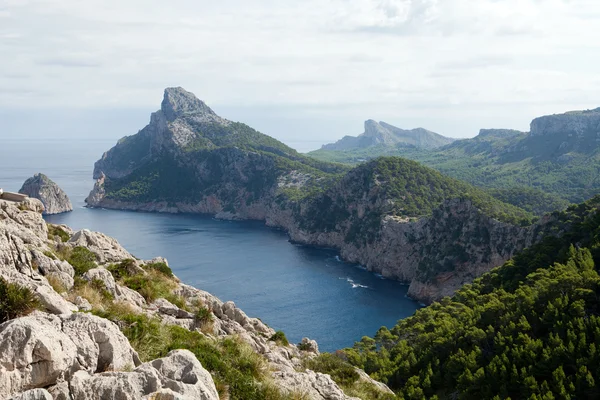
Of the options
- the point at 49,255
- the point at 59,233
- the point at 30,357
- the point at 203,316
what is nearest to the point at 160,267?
the point at 59,233

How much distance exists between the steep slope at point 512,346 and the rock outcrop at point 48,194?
152 metres

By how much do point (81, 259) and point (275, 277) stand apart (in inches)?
3178

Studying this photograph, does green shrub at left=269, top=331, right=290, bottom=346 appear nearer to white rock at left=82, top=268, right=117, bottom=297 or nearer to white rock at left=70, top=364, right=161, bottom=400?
white rock at left=82, top=268, right=117, bottom=297

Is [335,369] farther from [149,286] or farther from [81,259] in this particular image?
[81,259]

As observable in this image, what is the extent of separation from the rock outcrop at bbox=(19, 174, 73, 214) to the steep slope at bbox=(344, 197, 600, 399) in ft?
Result: 500

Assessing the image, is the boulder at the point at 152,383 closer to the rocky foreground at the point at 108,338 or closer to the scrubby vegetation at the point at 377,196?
the rocky foreground at the point at 108,338

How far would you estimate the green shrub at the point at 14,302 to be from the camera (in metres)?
12.2

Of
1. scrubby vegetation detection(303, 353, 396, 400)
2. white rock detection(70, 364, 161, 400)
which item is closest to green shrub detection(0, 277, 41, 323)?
white rock detection(70, 364, 161, 400)

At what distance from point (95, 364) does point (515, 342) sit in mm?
30905

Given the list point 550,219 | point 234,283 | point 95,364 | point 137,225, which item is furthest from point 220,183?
point 95,364

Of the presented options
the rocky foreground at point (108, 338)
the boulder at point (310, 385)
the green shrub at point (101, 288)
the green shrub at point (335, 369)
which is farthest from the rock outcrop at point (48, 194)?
the boulder at point (310, 385)

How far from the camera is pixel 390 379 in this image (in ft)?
120

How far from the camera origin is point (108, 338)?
11.6 meters

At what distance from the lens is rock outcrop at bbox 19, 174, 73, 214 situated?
558 feet
